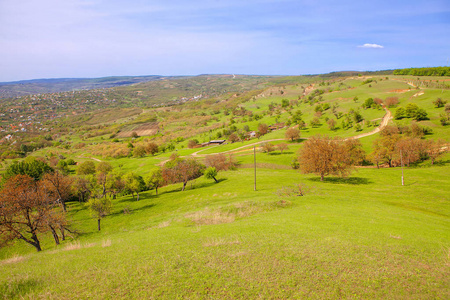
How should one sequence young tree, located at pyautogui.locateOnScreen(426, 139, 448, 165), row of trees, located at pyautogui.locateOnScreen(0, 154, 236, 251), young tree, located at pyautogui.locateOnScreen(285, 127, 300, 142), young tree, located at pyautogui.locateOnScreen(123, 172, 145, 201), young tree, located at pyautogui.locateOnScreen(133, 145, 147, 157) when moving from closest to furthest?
row of trees, located at pyautogui.locateOnScreen(0, 154, 236, 251), young tree, located at pyautogui.locateOnScreen(123, 172, 145, 201), young tree, located at pyautogui.locateOnScreen(426, 139, 448, 165), young tree, located at pyautogui.locateOnScreen(285, 127, 300, 142), young tree, located at pyautogui.locateOnScreen(133, 145, 147, 157)

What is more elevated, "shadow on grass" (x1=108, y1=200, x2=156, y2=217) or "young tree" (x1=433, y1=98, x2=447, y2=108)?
"young tree" (x1=433, y1=98, x2=447, y2=108)

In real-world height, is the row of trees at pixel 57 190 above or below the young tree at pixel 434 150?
below

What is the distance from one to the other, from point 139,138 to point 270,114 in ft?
367

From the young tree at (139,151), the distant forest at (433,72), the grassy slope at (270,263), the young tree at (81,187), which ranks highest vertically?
the distant forest at (433,72)

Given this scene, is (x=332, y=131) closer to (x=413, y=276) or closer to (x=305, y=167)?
(x=305, y=167)

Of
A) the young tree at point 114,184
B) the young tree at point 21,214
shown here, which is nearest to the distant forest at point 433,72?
the young tree at point 114,184

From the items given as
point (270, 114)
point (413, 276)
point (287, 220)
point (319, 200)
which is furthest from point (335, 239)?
point (270, 114)

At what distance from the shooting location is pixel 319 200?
33.0 m

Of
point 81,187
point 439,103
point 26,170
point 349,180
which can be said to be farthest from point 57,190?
point 439,103

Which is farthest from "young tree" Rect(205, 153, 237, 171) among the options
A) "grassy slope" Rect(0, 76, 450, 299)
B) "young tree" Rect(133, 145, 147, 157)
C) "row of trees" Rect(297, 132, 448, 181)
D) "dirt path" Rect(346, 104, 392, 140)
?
"young tree" Rect(133, 145, 147, 157)

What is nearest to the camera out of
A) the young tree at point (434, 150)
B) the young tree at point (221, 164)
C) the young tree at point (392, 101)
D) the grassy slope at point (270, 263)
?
the grassy slope at point (270, 263)

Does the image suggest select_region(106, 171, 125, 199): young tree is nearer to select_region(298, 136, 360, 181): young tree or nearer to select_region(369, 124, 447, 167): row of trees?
select_region(298, 136, 360, 181): young tree

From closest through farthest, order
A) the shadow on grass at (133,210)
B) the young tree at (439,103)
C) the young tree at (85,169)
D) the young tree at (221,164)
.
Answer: the shadow on grass at (133,210), the young tree at (221,164), the young tree at (85,169), the young tree at (439,103)

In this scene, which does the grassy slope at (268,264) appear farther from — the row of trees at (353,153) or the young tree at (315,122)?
the young tree at (315,122)
